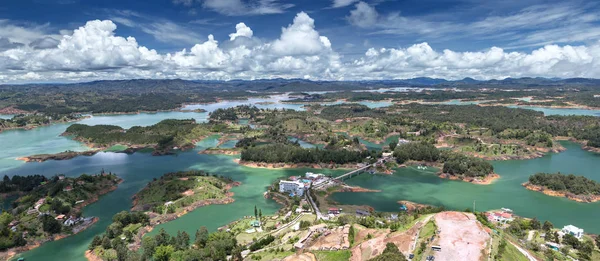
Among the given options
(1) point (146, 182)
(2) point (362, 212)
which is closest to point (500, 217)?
(2) point (362, 212)

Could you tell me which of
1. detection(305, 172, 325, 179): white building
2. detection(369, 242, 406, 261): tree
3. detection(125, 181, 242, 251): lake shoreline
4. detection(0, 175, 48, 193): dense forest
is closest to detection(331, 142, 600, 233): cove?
detection(305, 172, 325, 179): white building

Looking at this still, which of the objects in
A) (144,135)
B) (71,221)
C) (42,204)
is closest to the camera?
(71,221)

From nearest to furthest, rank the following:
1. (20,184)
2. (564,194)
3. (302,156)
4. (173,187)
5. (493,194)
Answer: (564,194) → (173,187) → (493,194) → (20,184) → (302,156)

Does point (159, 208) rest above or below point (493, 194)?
above

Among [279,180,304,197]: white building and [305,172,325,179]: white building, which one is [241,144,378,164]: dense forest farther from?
[279,180,304,197]: white building

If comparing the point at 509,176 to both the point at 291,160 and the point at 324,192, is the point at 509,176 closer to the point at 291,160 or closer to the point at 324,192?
the point at 324,192

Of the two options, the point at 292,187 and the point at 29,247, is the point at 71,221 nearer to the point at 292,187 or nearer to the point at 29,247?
the point at 29,247

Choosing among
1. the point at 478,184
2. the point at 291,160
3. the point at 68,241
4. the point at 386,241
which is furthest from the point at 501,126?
the point at 68,241
